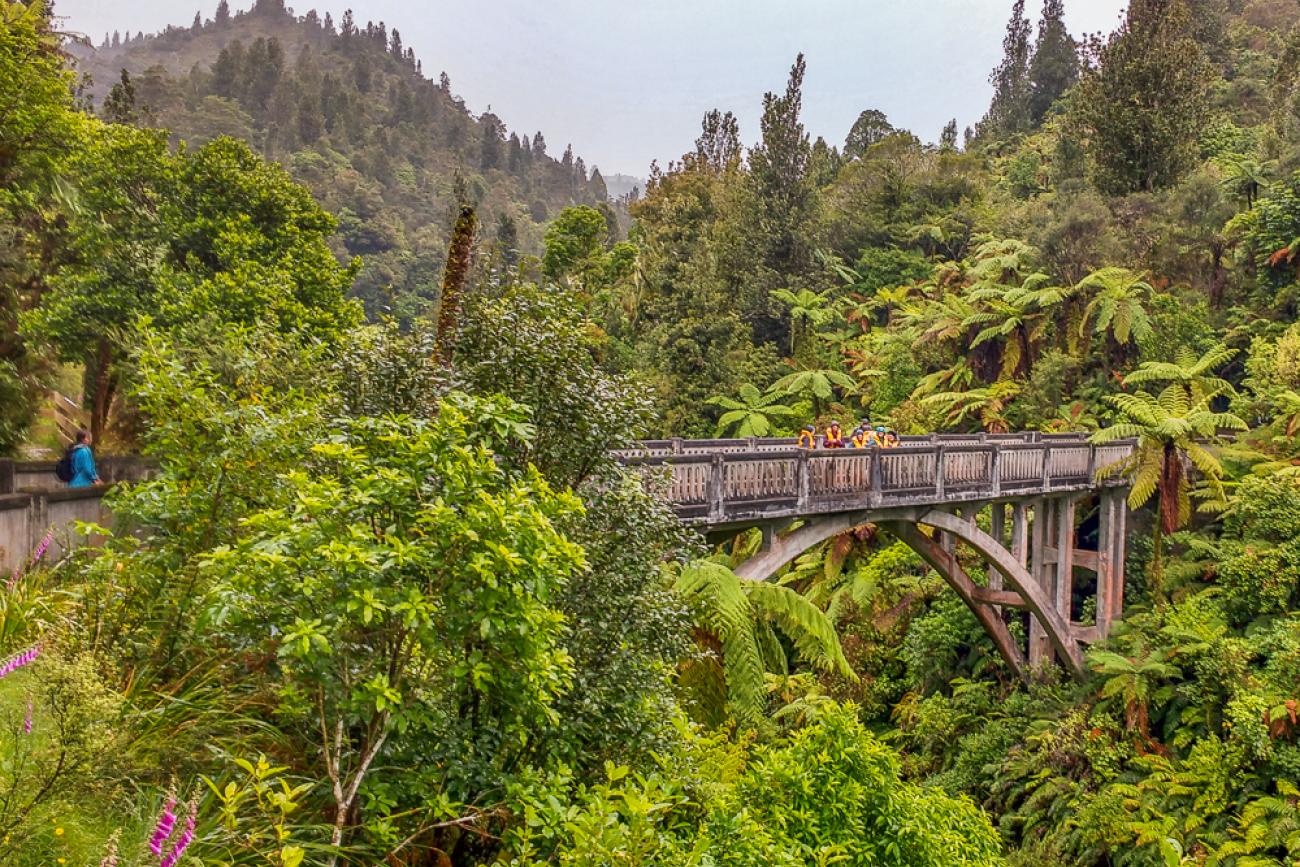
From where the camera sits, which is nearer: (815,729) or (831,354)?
(815,729)

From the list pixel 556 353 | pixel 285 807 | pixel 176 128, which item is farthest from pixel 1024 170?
pixel 176 128

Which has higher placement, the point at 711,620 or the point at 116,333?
the point at 116,333

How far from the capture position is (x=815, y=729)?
6129 mm

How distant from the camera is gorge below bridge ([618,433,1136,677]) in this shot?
9328mm

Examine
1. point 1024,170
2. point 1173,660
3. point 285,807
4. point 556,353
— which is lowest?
point 1173,660

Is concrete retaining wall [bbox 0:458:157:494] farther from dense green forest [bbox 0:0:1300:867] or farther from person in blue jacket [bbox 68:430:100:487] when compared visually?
person in blue jacket [bbox 68:430:100:487]

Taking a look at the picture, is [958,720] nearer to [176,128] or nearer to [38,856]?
[38,856]

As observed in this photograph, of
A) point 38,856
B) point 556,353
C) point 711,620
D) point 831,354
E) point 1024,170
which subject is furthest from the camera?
point 1024,170

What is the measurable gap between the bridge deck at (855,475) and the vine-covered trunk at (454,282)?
1803 millimetres

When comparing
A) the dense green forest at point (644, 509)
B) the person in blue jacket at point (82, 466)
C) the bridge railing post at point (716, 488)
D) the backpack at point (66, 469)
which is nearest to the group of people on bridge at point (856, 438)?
the dense green forest at point (644, 509)

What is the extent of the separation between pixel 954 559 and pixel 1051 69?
148ft

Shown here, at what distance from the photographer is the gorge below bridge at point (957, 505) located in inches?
367

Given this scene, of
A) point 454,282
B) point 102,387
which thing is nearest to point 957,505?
point 454,282

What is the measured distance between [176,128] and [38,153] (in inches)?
3092
